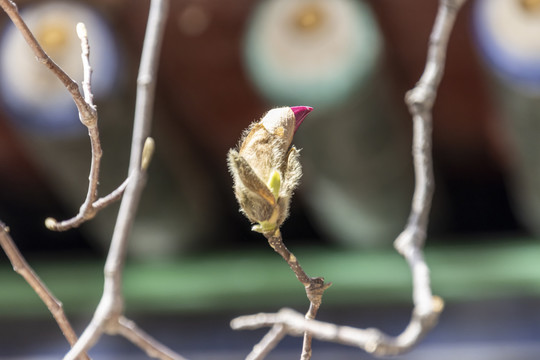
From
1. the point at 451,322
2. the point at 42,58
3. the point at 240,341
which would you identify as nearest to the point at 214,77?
the point at 240,341

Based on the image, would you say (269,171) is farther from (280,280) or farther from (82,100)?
(280,280)

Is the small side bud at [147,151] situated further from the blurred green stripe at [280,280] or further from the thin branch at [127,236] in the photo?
the blurred green stripe at [280,280]

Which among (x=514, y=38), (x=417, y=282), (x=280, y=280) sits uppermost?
(x=514, y=38)

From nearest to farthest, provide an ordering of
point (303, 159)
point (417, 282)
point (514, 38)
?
point (417, 282), point (514, 38), point (303, 159)

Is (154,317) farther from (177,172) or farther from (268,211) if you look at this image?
(268,211)

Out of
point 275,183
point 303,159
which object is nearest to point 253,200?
point 275,183

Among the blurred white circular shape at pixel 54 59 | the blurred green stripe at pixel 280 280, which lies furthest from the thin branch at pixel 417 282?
the blurred green stripe at pixel 280 280

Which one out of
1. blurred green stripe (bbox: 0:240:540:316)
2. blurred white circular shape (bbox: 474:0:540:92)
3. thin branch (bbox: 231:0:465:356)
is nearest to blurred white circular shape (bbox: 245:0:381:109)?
blurred white circular shape (bbox: 474:0:540:92)
